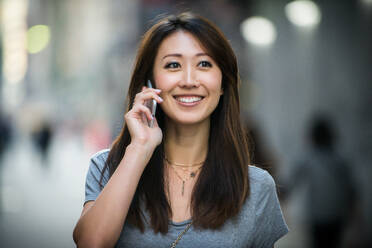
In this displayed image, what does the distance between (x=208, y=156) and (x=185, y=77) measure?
0.51 metres

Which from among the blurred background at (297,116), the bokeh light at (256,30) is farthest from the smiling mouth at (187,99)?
the bokeh light at (256,30)

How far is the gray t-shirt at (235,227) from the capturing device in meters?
2.54

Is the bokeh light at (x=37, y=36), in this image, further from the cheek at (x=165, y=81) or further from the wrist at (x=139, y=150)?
the wrist at (x=139, y=150)

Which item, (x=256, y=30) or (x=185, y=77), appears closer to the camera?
(x=185, y=77)

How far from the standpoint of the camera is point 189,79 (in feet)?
8.76

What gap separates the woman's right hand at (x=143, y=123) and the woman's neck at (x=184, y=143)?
263 millimetres

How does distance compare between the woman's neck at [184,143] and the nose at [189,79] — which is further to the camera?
the woman's neck at [184,143]

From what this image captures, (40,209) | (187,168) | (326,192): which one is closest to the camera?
(187,168)

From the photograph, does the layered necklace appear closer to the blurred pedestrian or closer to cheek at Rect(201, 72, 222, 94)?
cheek at Rect(201, 72, 222, 94)

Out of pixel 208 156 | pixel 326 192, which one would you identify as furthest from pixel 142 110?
pixel 326 192

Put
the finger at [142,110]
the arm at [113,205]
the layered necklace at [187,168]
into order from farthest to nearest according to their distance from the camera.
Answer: the layered necklace at [187,168]
the finger at [142,110]
the arm at [113,205]

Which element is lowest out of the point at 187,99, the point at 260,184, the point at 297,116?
the point at 297,116

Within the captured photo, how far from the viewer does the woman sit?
2471 mm

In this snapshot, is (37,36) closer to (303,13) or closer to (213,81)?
(303,13)
